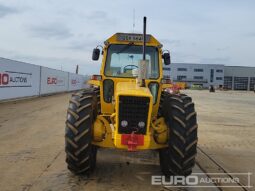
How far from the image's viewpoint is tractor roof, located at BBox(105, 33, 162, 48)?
884 cm

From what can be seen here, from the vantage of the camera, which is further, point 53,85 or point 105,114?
point 53,85

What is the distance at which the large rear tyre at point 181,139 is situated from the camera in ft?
23.9

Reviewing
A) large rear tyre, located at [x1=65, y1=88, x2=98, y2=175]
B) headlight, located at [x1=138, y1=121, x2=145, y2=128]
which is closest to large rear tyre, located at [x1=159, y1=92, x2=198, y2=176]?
headlight, located at [x1=138, y1=121, x2=145, y2=128]

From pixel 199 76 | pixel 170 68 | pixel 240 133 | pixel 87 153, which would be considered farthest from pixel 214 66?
pixel 87 153

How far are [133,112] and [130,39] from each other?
7.64 feet

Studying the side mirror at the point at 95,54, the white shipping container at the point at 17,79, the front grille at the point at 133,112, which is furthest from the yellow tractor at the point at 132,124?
the white shipping container at the point at 17,79

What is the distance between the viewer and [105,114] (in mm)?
8586

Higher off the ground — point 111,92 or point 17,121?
point 111,92

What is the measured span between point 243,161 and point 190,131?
3081 mm

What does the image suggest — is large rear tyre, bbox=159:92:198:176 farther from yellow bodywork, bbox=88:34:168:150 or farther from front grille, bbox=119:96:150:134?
front grille, bbox=119:96:150:134

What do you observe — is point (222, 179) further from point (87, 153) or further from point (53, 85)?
A: point (53, 85)

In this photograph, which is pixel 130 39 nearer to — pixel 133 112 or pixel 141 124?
pixel 133 112

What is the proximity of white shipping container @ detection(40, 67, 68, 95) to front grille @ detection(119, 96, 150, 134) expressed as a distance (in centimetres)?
2722

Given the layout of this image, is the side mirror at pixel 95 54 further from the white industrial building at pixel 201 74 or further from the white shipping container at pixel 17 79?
the white industrial building at pixel 201 74
